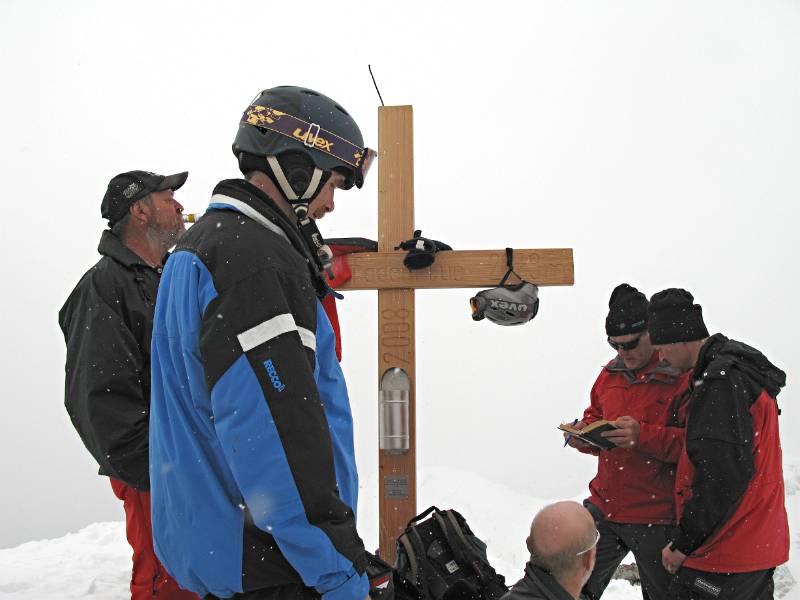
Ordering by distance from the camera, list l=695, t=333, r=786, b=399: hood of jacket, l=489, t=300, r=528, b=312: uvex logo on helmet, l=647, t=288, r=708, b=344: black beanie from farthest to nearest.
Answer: l=489, t=300, r=528, b=312: uvex logo on helmet, l=647, t=288, r=708, b=344: black beanie, l=695, t=333, r=786, b=399: hood of jacket

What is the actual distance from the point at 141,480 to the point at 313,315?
140 centimetres

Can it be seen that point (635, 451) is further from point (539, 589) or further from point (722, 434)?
point (539, 589)

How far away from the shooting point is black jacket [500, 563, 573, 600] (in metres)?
2.06

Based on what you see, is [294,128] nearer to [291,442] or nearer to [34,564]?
[291,442]

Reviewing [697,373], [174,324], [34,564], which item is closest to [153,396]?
[174,324]

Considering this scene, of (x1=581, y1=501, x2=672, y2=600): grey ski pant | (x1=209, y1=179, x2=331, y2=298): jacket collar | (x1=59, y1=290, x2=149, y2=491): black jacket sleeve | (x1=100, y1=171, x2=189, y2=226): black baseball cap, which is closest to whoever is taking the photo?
(x1=209, y1=179, x2=331, y2=298): jacket collar

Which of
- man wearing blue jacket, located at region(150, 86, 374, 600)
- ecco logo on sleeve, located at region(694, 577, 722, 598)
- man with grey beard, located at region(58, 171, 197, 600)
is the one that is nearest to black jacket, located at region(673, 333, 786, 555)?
ecco logo on sleeve, located at region(694, 577, 722, 598)

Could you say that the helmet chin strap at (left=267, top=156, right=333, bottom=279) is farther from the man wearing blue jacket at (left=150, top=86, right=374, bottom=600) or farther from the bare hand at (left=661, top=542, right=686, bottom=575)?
the bare hand at (left=661, top=542, right=686, bottom=575)

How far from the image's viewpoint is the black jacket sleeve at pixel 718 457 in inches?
107

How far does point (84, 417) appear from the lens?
255 cm

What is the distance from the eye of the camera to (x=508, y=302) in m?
3.95

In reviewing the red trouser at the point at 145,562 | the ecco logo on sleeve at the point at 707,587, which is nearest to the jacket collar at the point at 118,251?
the red trouser at the point at 145,562

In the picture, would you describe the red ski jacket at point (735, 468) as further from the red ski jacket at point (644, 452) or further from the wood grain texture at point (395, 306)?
the wood grain texture at point (395, 306)

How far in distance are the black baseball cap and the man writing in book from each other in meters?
2.68
